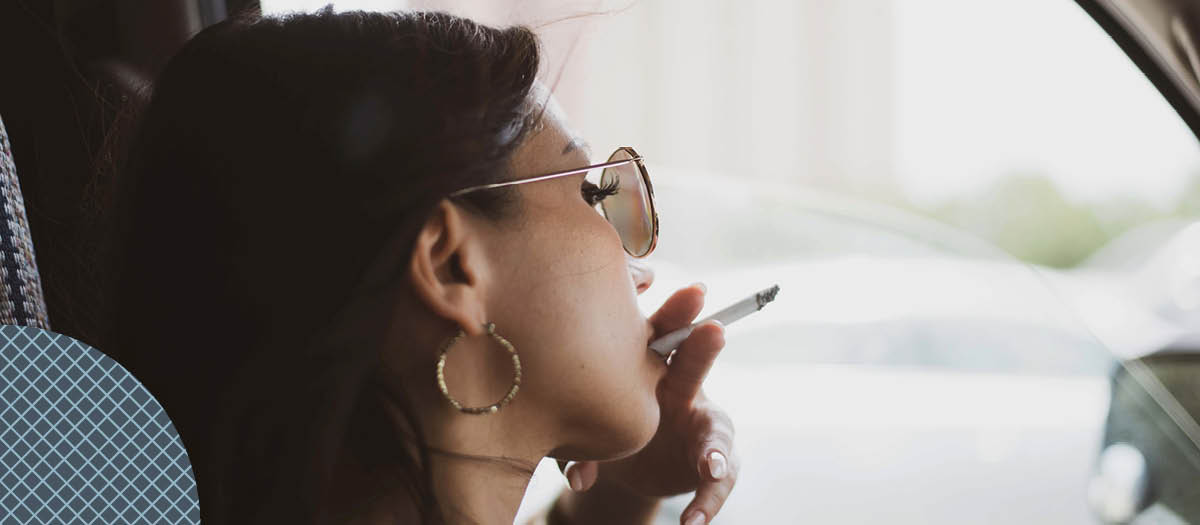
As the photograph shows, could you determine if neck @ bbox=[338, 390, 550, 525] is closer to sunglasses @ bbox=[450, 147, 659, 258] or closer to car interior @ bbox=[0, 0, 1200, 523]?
sunglasses @ bbox=[450, 147, 659, 258]

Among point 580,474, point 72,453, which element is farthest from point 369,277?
point 580,474

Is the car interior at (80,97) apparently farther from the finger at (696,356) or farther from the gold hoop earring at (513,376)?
the finger at (696,356)

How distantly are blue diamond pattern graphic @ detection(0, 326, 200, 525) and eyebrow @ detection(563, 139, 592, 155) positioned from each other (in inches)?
16.9

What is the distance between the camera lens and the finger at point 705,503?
105cm

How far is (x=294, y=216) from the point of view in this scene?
824mm

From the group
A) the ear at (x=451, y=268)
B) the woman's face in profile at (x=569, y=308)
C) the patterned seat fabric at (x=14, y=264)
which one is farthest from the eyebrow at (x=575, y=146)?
the patterned seat fabric at (x=14, y=264)

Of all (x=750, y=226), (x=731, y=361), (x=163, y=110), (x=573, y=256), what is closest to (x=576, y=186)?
(x=573, y=256)

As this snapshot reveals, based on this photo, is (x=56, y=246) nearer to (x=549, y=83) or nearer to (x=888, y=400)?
(x=549, y=83)

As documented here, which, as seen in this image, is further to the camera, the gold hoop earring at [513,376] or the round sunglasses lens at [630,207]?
the round sunglasses lens at [630,207]

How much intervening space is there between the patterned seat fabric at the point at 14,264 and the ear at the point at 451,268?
1.11ft

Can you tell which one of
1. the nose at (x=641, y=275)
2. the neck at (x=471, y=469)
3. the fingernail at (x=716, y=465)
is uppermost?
the nose at (x=641, y=275)

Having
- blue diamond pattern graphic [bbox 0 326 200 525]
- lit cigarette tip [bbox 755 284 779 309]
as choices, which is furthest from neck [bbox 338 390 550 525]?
lit cigarette tip [bbox 755 284 779 309]

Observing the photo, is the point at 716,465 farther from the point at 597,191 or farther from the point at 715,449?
the point at 597,191

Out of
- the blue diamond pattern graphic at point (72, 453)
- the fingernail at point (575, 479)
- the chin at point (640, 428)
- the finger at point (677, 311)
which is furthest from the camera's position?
the fingernail at point (575, 479)
